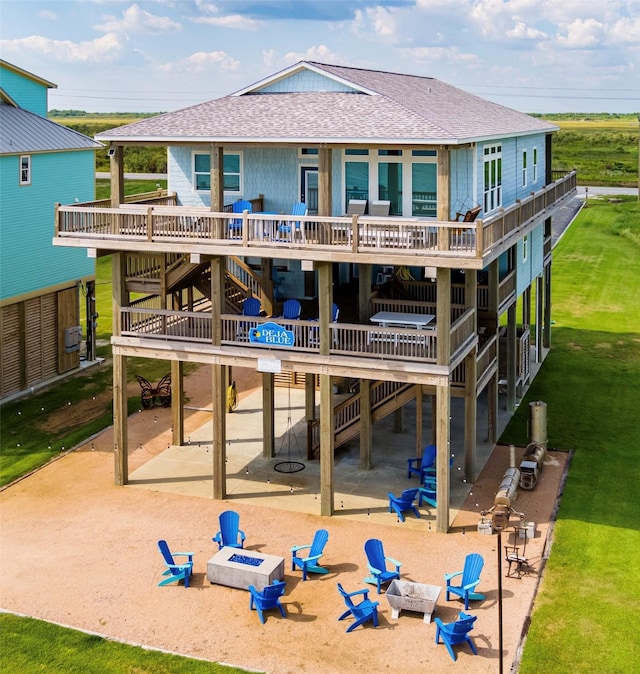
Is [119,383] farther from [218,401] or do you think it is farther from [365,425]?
[365,425]

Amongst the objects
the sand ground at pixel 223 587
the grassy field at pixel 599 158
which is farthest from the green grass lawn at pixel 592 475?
the grassy field at pixel 599 158

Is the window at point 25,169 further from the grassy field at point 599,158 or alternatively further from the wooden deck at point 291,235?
the grassy field at point 599,158

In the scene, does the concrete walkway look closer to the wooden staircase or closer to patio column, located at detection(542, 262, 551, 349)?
the wooden staircase

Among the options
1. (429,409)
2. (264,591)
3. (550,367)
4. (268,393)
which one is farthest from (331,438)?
(550,367)

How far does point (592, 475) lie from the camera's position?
2698 centimetres

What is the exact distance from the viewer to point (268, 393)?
28.0m

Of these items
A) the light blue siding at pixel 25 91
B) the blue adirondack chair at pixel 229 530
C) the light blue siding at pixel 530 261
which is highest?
the light blue siding at pixel 25 91

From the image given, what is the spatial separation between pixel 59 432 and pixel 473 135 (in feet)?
53.0

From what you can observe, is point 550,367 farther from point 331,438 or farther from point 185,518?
point 185,518

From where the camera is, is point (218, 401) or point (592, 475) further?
point (592, 475)

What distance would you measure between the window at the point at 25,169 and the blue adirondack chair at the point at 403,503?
19.2 m

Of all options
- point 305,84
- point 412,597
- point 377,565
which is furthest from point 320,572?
point 305,84

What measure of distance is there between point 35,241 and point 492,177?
57.3 feet

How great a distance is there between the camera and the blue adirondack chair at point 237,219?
24.7 meters
